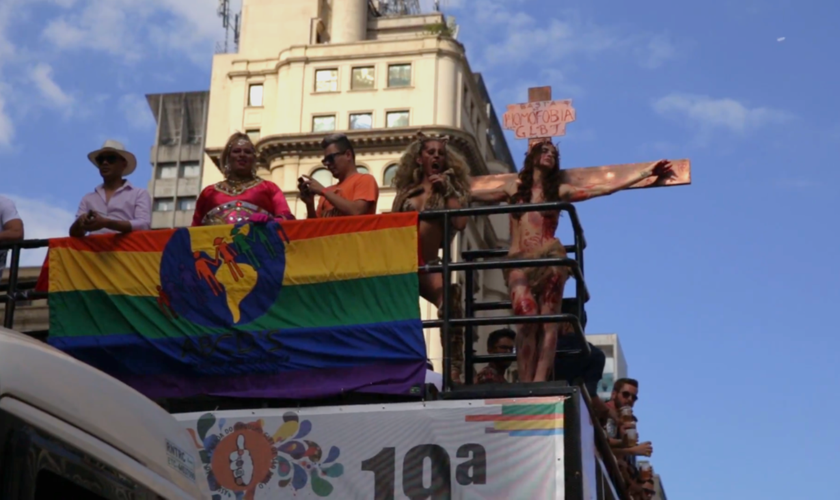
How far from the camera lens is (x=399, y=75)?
70.2 meters

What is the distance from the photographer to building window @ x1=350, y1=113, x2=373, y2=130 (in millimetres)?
68688

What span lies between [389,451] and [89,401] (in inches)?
140

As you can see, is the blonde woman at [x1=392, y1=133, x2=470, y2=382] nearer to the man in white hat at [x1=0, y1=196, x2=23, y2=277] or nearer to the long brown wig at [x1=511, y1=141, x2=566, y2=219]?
the long brown wig at [x1=511, y1=141, x2=566, y2=219]

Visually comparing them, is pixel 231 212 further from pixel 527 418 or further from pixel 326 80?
pixel 326 80

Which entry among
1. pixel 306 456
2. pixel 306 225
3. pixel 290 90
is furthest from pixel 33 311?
pixel 290 90

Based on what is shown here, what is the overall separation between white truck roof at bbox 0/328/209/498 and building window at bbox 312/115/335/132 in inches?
2545

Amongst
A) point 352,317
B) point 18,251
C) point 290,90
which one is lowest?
point 352,317

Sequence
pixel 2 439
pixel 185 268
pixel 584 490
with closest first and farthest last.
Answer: pixel 2 439, pixel 584 490, pixel 185 268

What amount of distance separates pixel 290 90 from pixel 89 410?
221ft

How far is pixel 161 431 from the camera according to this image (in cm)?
395

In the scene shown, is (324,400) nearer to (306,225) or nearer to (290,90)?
(306,225)

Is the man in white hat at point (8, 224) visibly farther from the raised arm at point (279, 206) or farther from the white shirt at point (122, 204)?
the raised arm at point (279, 206)

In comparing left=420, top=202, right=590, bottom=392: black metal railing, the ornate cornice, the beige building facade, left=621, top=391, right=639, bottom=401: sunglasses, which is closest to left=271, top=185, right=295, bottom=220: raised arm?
left=420, top=202, right=590, bottom=392: black metal railing

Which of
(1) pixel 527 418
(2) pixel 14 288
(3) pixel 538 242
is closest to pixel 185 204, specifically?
(2) pixel 14 288
